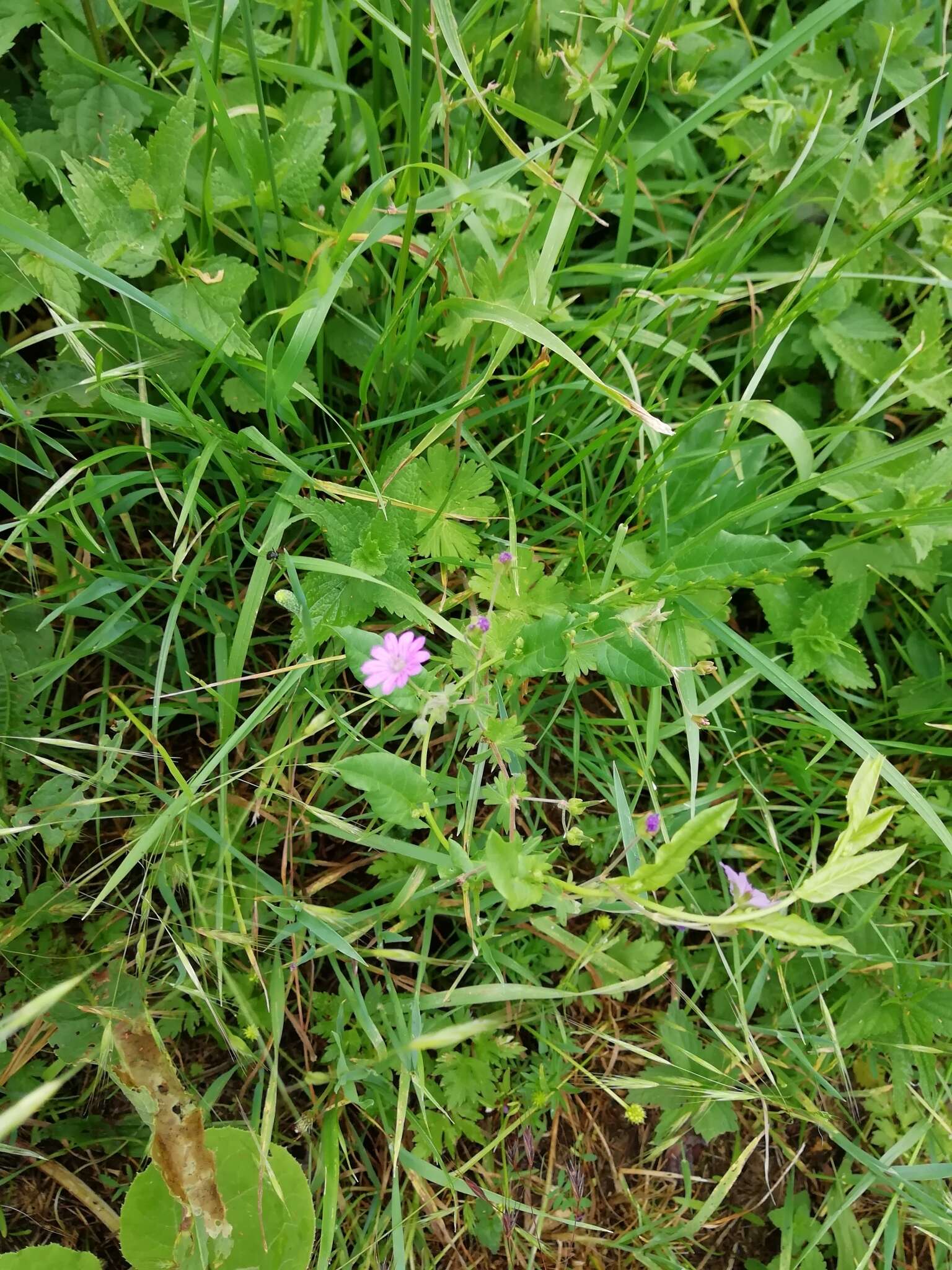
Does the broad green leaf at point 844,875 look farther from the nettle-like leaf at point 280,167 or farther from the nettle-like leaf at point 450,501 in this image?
the nettle-like leaf at point 280,167

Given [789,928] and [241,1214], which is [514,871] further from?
[241,1214]

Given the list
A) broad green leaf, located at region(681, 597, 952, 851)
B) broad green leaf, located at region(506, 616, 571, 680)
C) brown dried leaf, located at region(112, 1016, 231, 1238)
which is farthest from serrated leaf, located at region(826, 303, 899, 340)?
brown dried leaf, located at region(112, 1016, 231, 1238)

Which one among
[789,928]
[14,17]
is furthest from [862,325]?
[14,17]

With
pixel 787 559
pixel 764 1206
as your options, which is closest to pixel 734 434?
pixel 787 559

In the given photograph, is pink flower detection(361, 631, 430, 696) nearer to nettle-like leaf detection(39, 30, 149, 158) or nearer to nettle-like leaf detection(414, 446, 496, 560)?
nettle-like leaf detection(414, 446, 496, 560)

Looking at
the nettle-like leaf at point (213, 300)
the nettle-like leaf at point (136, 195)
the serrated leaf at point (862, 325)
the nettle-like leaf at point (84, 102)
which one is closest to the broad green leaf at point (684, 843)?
the nettle-like leaf at point (213, 300)
